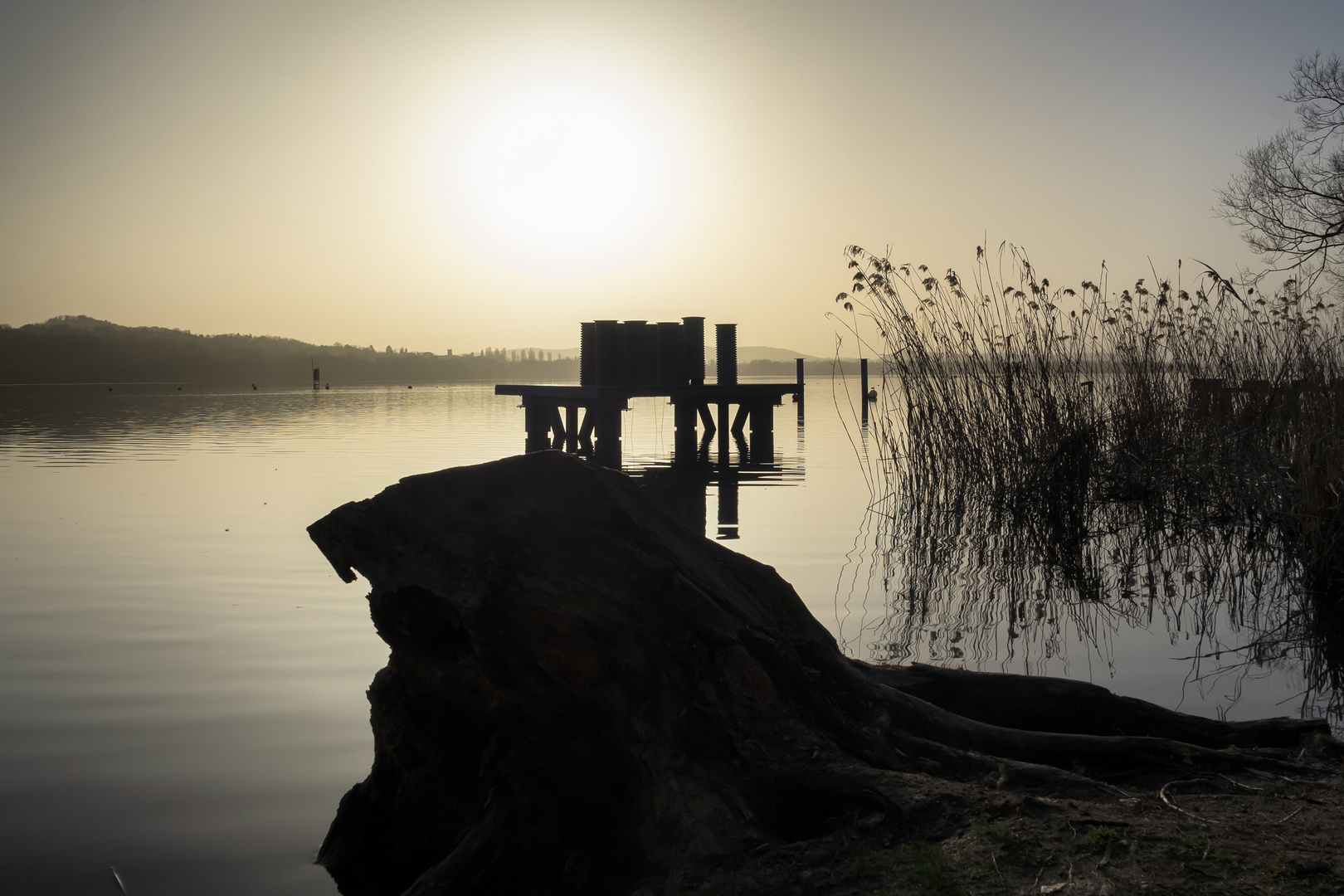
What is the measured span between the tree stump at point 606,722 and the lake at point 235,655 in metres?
0.43

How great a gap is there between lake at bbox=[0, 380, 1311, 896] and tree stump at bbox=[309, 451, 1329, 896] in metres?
0.43

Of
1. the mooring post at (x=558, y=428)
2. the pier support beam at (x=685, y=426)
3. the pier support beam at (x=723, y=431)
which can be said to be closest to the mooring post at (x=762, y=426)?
the pier support beam at (x=723, y=431)

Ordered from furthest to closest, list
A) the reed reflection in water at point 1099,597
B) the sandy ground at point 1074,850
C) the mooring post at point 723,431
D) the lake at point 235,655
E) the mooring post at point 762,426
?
the mooring post at point 762,426
the mooring post at point 723,431
the reed reflection in water at point 1099,597
the lake at point 235,655
the sandy ground at point 1074,850

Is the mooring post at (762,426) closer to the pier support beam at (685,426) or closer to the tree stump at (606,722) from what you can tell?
the pier support beam at (685,426)

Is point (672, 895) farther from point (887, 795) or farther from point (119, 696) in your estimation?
point (119, 696)

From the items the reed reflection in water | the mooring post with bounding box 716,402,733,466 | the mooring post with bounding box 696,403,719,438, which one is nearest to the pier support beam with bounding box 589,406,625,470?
the mooring post with bounding box 716,402,733,466

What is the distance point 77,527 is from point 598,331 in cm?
878

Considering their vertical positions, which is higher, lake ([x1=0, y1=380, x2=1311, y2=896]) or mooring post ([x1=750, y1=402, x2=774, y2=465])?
mooring post ([x1=750, y1=402, x2=774, y2=465])

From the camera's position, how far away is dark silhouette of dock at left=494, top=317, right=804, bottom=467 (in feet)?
49.5

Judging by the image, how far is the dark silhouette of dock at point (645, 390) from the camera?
15.1m

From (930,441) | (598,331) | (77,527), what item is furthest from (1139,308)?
(598,331)

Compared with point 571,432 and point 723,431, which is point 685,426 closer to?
point 723,431

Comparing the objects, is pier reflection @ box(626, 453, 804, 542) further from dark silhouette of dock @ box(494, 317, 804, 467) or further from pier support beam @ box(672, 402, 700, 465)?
pier support beam @ box(672, 402, 700, 465)

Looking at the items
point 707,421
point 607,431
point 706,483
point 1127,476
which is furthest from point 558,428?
point 1127,476
